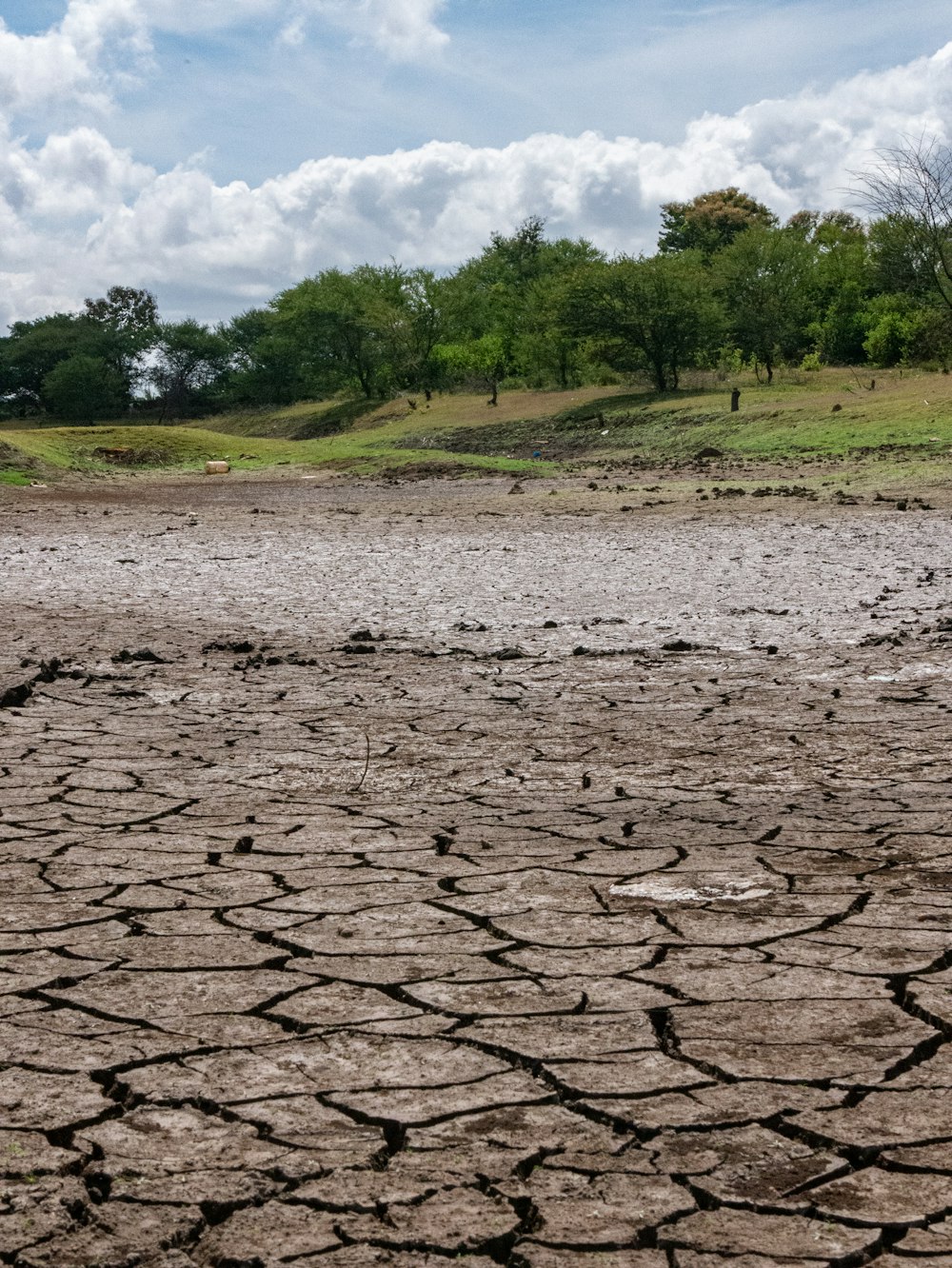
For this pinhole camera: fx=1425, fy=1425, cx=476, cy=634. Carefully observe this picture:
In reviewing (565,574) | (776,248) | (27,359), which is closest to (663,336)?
(776,248)

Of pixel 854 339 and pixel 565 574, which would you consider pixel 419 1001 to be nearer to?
pixel 565 574

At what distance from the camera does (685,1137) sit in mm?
2428

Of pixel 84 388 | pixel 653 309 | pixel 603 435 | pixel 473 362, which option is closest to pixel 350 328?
pixel 473 362

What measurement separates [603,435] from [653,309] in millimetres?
9049

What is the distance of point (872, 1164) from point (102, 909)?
7.16 feet

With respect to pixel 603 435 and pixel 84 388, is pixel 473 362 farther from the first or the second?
pixel 603 435

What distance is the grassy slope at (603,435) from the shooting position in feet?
92.5

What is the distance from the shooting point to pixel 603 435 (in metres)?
38.3

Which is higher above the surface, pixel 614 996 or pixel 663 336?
pixel 663 336

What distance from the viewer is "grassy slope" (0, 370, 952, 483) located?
28.2 m

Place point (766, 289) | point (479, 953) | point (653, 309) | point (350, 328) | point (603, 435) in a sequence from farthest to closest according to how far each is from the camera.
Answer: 1. point (350, 328)
2. point (766, 289)
3. point (653, 309)
4. point (603, 435)
5. point (479, 953)

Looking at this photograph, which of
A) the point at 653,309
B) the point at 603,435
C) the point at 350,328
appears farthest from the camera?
the point at 350,328

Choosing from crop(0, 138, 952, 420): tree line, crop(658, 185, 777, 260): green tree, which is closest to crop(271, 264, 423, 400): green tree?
crop(0, 138, 952, 420): tree line

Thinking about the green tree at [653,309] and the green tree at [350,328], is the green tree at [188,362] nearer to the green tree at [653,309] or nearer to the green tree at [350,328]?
the green tree at [350,328]
